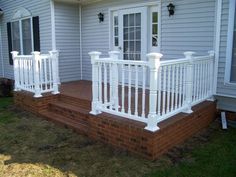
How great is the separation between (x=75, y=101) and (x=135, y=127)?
2.28 metres

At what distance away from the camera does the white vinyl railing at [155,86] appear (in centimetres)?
361

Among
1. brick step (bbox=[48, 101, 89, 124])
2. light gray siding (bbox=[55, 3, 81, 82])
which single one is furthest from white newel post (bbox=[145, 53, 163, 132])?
light gray siding (bbox=[55, 3, 81, 82])

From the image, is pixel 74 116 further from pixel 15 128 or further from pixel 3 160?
pixel 3 160

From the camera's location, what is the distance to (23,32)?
9.16 meters

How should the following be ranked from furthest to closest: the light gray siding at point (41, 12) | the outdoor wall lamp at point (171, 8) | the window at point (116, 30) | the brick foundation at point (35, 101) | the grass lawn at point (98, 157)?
1. the light gray siding at point (41, 12)
2. the window at point (116, 30)
3. the brick foundation at point (35, 101)
4. the outdoor wall lamp at point (171, 8)
5. the grass lawn at point (98, 157)

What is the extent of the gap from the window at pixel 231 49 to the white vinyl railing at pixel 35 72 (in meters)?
3.68

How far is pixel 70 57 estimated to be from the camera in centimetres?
809

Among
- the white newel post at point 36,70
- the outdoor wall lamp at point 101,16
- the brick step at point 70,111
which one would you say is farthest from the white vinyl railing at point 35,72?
the outdoor wall lamp at point 101,16

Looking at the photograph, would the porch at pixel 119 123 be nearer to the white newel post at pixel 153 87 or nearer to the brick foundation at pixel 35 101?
the brick foundation at pixel 35 101

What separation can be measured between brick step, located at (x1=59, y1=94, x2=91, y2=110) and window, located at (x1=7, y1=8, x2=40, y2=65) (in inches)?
124

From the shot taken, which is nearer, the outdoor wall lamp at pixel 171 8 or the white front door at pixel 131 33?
the outdoor wall lamp at pixel 171 8

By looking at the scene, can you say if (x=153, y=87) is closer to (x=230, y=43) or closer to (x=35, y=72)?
(x=230, y=43)

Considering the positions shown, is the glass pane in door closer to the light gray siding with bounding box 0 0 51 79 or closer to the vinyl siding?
the vinyl siding

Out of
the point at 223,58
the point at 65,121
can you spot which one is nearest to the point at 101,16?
the point at 65,121
